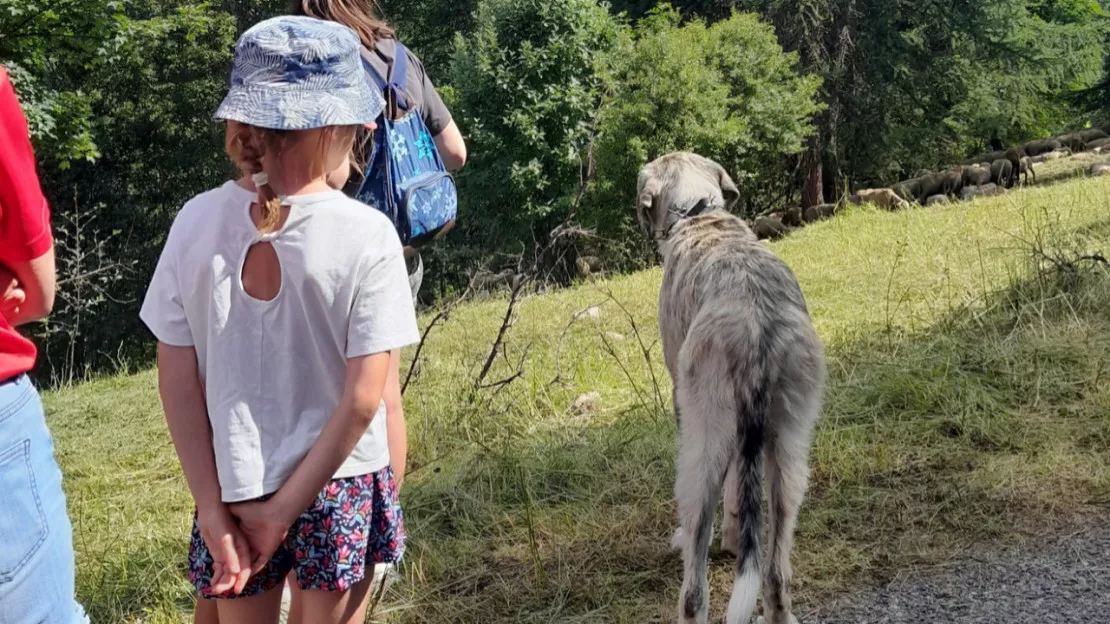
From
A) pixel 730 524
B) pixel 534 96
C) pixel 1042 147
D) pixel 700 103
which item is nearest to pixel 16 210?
pixel 730 524

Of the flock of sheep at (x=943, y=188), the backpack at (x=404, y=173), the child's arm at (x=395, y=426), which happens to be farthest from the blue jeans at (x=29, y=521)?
the flock of sheep at (x=943, y=188)

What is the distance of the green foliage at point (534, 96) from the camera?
24312 millimetres

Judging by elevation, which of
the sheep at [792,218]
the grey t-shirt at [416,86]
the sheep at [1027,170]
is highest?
the grey t-shirt at [416,86]

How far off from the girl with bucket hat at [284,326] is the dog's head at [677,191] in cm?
272

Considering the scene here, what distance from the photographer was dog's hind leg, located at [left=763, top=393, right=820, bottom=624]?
3375mm

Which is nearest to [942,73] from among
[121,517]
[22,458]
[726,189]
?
[726,189]

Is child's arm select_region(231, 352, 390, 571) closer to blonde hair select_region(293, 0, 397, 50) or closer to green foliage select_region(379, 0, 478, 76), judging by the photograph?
blonde hair select_region(293, 0, 397, 50)

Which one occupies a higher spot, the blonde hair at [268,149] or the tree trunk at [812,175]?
the blonde hair at [268,149]

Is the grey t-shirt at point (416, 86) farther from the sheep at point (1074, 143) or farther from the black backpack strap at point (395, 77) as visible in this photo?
the sheep at point (1074, 143)

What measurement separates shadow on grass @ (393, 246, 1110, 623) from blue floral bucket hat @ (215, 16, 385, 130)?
248cm

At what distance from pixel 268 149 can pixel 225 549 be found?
0.90m

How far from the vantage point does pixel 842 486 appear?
4.65 metres

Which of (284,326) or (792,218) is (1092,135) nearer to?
(792,218)

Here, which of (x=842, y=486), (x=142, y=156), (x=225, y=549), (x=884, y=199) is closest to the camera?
(x=225, y=549)
